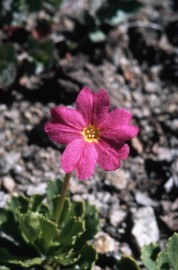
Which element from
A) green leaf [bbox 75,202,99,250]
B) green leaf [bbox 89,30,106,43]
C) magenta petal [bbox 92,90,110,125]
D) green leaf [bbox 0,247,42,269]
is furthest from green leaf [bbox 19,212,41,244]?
green leaf [bbox 89,30,106,43]

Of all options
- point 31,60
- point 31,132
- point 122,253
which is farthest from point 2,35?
point 122,253

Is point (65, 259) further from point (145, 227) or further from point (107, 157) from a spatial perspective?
point (107, 157)

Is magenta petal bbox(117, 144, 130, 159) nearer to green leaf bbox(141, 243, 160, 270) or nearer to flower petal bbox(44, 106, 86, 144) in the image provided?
flower petal bbox(44, 106, 86, 144)

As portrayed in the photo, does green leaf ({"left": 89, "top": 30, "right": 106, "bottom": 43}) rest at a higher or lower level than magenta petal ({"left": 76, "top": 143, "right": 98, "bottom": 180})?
higher

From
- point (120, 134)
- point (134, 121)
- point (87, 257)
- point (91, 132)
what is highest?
point (134, 121)

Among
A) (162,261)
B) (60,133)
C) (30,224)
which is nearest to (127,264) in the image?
(162,261)

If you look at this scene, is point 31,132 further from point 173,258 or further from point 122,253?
point 173,258
